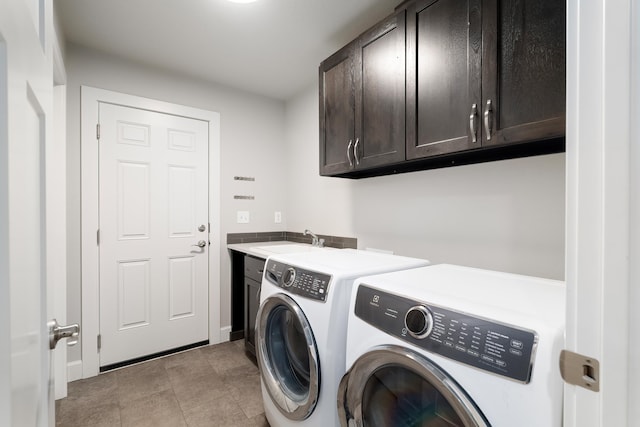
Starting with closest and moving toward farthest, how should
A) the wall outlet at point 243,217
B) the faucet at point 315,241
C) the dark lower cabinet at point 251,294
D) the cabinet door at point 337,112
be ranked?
1. the cabinet door at point 337,112
2. the dark lower cabinet at point 251,294
3. the faucet at point 315,241
4. the wall outlet at point 243,217

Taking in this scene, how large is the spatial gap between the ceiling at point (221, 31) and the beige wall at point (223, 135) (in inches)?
5.2

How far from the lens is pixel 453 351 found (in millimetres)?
735

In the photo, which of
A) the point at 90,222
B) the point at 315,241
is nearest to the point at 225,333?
the point at 315,241

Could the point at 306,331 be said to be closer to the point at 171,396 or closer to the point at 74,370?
Answer: the point at 171,396

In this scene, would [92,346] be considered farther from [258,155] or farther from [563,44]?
[563,44]

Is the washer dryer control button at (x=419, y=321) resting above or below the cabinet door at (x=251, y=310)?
above

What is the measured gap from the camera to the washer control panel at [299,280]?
1.21 meters

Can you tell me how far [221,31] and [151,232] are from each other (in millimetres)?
1618

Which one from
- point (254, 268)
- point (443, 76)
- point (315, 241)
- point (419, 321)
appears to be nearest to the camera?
point (419, 321)

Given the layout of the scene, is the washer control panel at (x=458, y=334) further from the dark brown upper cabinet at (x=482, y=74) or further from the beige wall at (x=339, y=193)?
the beige wall at (x=339, y=193)

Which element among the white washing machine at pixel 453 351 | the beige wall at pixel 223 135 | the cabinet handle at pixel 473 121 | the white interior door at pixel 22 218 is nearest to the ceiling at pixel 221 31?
the beige wall at pixel 223 135

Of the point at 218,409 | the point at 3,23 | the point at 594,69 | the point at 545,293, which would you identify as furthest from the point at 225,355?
the point at 594,69

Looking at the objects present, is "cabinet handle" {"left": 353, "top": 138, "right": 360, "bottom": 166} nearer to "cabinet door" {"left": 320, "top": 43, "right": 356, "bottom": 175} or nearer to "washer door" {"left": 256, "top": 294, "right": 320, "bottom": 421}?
"cabinet door" {"left": 320, "top": 43, "right": 356, "bottom": 175}

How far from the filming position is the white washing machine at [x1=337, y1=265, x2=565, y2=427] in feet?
2.03
